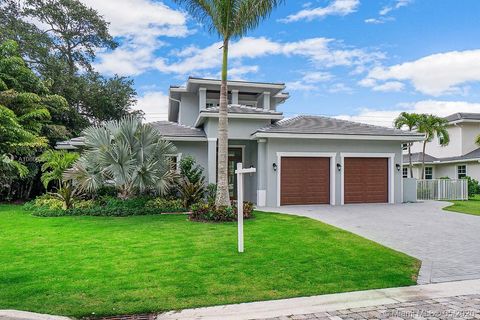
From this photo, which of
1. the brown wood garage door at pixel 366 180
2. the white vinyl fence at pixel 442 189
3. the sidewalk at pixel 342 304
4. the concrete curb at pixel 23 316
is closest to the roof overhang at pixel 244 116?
the brown wood garage door at pixel 366 180

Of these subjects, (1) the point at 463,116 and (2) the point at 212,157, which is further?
(1) the point at 463,116

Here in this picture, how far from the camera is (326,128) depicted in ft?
54.1

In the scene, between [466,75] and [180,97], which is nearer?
[180,97]

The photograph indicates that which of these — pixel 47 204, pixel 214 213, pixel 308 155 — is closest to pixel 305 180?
pixel 308 155

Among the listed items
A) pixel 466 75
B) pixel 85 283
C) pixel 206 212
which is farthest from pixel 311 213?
pixel 466 75

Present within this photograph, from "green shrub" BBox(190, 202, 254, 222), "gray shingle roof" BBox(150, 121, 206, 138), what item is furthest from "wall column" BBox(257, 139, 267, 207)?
"green shrub" BBox(190, 202, 254, 222)

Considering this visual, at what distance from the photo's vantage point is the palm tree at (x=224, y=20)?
1145 centimetres

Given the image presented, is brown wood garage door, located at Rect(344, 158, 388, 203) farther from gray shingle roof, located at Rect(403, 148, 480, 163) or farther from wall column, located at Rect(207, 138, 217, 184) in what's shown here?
gray shingle roof, located at Rect(403, 148, 480, 163)

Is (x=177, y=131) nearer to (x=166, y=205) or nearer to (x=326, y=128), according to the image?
(x=166, y=205)

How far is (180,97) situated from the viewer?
21969 millimetres

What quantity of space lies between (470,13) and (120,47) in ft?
85.9

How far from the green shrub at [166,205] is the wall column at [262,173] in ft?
12.5

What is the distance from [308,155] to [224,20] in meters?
7.57

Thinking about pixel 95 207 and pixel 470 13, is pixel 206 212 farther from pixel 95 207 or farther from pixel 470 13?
pixel 470 13
